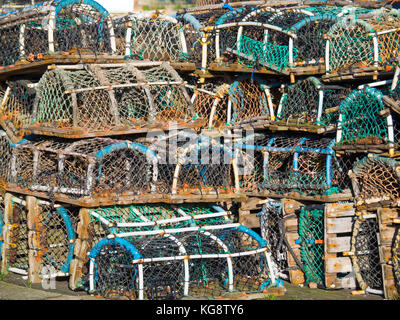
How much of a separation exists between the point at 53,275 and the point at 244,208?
2513 millimetres

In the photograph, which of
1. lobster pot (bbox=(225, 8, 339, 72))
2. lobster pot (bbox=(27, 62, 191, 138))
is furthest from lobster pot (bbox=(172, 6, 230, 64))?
lobster pot (bbox=(27, 62, 191, 138))

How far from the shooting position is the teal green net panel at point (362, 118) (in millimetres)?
8258

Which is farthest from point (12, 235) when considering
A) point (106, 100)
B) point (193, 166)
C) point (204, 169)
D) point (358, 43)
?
point (358, 43)

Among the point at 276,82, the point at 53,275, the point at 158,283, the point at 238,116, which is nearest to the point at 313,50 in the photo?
the point at 276,82

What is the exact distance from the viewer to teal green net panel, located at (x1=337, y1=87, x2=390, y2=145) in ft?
27.1

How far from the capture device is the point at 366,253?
839 cm

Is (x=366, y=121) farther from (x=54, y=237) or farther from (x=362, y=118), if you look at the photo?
(x=54, y=237)

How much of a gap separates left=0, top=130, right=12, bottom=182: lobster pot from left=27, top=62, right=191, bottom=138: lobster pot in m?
0.87

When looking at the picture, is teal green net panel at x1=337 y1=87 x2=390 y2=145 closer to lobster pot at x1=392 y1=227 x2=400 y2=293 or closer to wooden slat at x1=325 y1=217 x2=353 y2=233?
wooden slat at x1=325 y1=217 x2=353 y2=233

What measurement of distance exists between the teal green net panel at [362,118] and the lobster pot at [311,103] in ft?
0.77

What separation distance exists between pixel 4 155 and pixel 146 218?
2.25 m

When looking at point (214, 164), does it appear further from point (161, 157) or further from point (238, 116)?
point (238, 116)

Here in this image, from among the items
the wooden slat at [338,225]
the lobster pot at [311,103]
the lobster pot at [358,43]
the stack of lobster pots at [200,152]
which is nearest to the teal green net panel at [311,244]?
the stack of lobster pots at [200,152]

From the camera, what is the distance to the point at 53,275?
8672 millimetres
